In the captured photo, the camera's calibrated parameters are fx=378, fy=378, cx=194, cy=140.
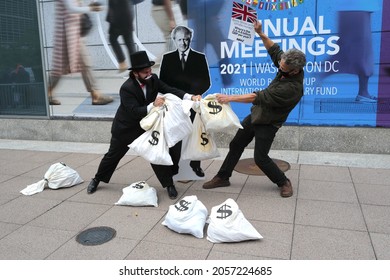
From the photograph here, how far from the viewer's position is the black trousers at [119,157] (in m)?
4.49

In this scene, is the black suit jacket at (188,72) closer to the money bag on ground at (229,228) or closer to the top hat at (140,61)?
the top hat at (140,61)

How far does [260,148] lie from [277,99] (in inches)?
24.7

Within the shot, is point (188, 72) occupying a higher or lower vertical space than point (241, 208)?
higher

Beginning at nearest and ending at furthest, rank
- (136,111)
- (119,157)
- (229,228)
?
(229,228), (136,111), (119,157)

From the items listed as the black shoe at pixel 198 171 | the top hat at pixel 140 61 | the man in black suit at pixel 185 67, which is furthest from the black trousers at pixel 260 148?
the man in black suit at pixel 185 67

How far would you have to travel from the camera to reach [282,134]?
6.51 metres

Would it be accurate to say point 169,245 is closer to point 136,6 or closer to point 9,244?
point 9,244

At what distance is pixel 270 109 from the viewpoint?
13.8 feet

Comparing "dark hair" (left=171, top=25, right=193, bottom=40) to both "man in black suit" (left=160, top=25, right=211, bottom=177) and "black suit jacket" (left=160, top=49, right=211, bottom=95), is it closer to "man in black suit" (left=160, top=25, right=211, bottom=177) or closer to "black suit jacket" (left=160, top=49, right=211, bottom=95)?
"man in black suit" (left=160, top=25, right=211, bottom=177)

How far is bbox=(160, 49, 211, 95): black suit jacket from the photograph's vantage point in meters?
Answer: 6.02

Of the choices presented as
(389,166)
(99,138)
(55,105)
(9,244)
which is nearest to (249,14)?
(389,166)

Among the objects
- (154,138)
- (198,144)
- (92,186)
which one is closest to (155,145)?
(154,138)

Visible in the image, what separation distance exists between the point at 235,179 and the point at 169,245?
199 centimetres

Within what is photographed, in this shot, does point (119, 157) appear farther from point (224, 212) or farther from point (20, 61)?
point (20, 61)
